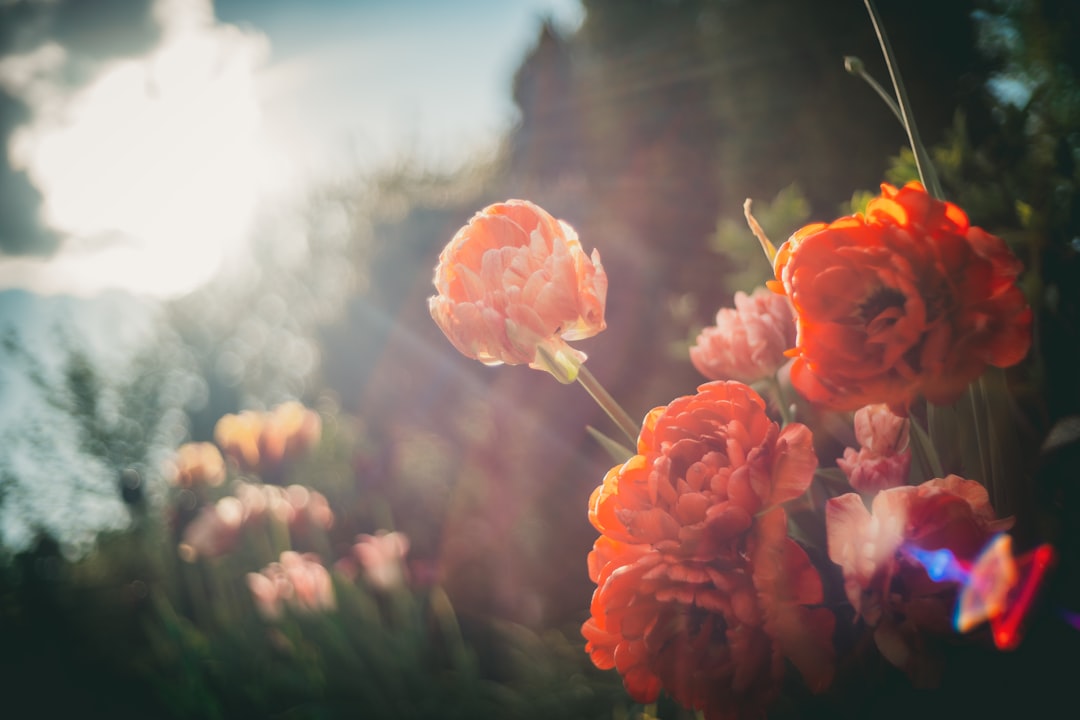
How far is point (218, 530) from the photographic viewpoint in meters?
1.87

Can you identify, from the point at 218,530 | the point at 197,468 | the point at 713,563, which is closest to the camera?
the point at 713,563

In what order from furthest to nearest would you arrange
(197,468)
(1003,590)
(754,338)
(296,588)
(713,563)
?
(197,468), (296,588), (754,338), (713,563), (1003,590)

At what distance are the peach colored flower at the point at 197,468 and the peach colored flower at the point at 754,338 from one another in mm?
2420

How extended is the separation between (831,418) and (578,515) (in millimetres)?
1418

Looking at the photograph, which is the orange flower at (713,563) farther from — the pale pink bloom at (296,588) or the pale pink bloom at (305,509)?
the pale pink bloom at (305,509)

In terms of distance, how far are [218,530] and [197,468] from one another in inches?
22.7

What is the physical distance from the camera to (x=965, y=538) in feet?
1.07

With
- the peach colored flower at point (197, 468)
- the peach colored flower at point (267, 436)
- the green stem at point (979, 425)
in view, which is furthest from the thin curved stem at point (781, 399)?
the peach colored flower at point (197, 468)

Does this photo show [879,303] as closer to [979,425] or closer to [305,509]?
[979,425]

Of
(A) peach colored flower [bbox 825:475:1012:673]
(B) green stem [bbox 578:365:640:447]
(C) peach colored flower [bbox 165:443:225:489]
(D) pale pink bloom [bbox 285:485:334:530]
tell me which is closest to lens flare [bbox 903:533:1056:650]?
(A) peach colored flower [bbox 825:475:1012:673]

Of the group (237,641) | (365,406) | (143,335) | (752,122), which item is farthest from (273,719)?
(143,335)

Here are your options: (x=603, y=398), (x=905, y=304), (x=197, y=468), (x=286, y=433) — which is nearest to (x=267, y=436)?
(x=286, y=433)

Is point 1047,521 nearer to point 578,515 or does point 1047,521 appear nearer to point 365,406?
point 578,515

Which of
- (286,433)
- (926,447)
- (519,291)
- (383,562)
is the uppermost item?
(286,433)
